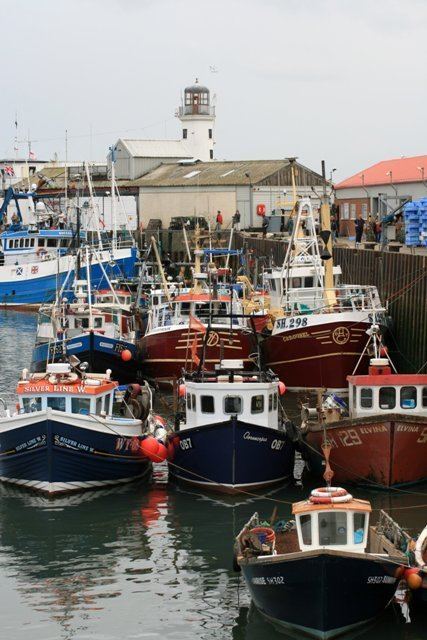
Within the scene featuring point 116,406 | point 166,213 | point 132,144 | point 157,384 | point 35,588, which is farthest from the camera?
point 132,144

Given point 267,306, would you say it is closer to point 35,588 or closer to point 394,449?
point 394,449

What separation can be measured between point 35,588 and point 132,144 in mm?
71876

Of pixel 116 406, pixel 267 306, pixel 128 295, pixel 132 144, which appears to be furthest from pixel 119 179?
pixel 116 406

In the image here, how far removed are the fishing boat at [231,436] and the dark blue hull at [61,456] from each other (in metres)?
1.12

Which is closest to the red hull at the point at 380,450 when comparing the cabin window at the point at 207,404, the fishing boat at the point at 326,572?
the cabin window at the point at 207,404

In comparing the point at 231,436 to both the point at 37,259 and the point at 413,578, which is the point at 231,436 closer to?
the point at 413,578

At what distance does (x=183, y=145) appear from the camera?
9475 cm

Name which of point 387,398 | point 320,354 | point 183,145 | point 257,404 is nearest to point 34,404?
point 257,404

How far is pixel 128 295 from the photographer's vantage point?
51.9 meters

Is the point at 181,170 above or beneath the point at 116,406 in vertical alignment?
above

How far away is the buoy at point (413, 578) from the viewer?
1748cm

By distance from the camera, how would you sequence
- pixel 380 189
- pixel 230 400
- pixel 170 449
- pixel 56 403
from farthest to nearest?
pixel 380 189 → pixel 170 449 → pixel 56 403 → pixel 230 400

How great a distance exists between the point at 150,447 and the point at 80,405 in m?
1.56

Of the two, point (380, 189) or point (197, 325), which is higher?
point (380, 189)
